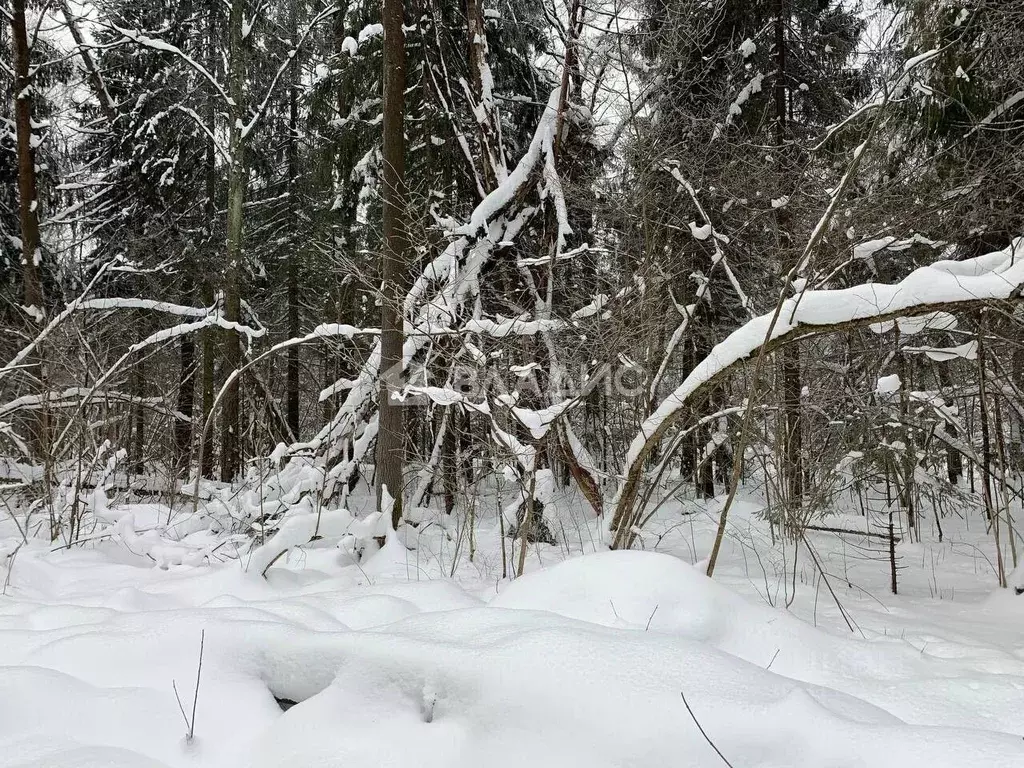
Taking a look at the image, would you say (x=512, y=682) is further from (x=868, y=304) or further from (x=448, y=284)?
(x=448, y=284)

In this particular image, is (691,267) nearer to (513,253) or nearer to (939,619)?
(513,253)

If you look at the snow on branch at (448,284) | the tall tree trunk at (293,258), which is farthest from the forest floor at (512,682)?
the tall tree trunk at (293,258)

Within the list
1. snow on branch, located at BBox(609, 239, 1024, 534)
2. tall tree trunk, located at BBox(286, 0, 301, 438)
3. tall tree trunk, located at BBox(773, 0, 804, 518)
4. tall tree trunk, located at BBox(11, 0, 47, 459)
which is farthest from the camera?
tall tree trunk, located at BBox(286, 0, 301, 438)

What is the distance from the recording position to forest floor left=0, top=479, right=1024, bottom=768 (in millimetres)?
1558

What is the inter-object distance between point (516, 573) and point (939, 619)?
9.05 ft

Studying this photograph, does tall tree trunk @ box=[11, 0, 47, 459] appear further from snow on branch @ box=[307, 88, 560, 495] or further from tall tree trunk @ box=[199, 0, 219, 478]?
snow on branch @ box=[307, 88, 560, 495]

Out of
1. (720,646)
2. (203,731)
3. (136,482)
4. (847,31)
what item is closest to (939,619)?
(720,646)

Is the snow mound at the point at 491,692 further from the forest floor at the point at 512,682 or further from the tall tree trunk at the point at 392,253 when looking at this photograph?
the tall tree trunk at the point at 392,253

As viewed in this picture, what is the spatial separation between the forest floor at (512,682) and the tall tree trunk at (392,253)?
223 centimetres

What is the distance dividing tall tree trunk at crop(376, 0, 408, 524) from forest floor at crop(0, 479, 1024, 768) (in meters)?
2.23

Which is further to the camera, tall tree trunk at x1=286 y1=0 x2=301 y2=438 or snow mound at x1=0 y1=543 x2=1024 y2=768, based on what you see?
tall tree trunk at x1=286 y1=0 x2=301 y2=438

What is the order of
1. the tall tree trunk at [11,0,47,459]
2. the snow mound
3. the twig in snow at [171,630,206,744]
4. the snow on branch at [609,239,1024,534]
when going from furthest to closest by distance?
the tall tree trunk at [11,0,47,459], the snow on branch at [609,239,1024,534], the twig in snow at [171,630,206,744], the snow mound

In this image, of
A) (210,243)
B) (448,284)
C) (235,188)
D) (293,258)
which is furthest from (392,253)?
(293,258)

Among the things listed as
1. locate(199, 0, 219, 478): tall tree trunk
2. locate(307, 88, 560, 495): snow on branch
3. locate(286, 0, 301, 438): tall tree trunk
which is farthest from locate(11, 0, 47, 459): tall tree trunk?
locate(307, 88, 560, 495): snow on branch
